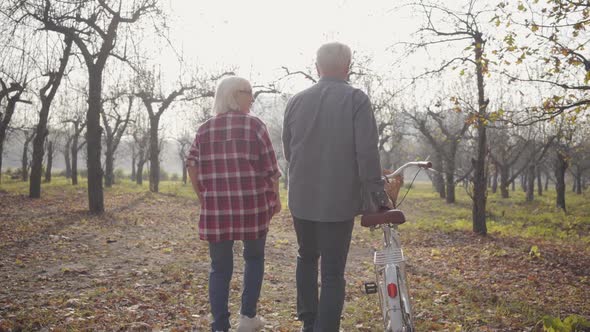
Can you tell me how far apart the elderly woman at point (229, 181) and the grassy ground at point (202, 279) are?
953 mm

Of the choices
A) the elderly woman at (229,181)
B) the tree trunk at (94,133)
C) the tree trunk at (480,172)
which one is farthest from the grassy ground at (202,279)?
the tree trunk at (94,133)

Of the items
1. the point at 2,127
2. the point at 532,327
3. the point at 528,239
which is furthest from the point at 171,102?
the point at 532,327

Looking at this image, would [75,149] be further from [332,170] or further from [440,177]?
[332,170]

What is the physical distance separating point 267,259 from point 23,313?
160 inches

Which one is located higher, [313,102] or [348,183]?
[313,102]

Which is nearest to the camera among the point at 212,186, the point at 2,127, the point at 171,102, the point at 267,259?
the point at 212,186

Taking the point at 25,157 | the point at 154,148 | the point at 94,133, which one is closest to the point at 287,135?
the point at 94,133

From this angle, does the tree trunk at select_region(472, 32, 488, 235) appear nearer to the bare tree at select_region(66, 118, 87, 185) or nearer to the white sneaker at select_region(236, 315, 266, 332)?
the white sneaker at select_region(236, 315, 266, 332)

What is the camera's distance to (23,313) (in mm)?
4090

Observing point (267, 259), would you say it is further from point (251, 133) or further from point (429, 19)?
point (429, 19)

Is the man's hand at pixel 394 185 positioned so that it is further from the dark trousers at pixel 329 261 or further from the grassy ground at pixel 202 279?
the grassy ground at pixel 202 279

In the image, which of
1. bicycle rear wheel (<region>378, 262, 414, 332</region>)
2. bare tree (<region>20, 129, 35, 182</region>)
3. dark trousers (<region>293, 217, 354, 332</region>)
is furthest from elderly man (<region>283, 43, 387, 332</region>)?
bare tree (<region>20, 129, 35, 182</region>)

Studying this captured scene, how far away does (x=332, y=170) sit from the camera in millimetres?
Result: 3023

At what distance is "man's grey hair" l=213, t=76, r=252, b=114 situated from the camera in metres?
3.48
